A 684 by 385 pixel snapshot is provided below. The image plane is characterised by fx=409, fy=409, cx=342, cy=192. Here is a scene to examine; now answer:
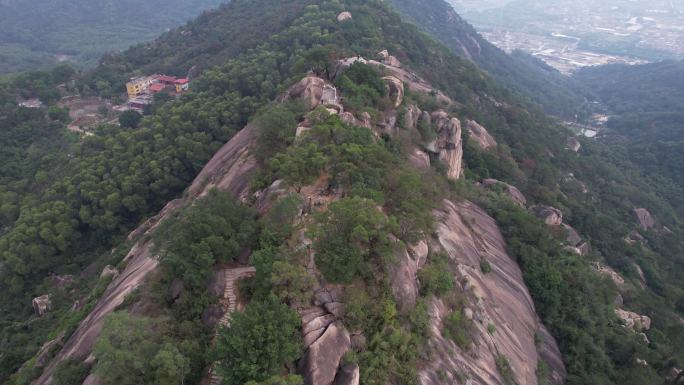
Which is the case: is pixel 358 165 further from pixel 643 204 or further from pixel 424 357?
pixel 643 204

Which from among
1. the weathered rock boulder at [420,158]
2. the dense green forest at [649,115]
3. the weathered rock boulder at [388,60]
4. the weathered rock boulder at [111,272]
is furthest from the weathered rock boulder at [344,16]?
the dense green forest at [649,115]

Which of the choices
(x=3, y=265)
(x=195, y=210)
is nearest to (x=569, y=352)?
(x=195, y=210)

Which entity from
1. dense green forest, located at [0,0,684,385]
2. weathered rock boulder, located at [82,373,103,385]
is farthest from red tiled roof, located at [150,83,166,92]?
weathered rock boulder, located at [82,373,103,385]

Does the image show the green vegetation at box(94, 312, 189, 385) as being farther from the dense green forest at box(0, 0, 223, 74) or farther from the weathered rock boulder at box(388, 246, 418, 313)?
the dense green forest at box(0, 0, 223, 74)

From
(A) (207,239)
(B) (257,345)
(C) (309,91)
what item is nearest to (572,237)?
(C) (309,91)

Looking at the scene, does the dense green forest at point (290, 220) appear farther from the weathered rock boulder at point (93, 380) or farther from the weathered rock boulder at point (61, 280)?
the weathered rock boulder at point (93, 380)
